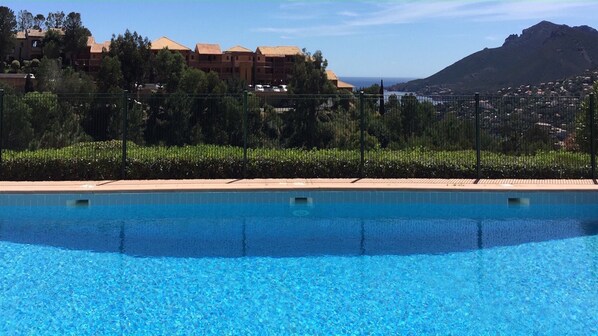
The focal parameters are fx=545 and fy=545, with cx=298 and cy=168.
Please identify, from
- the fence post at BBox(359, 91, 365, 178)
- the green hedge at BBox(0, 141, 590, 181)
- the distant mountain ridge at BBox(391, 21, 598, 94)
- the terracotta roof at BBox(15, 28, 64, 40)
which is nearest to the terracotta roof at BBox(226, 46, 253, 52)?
the distant mountain ridge at BBox(391, 21, 598, 94)

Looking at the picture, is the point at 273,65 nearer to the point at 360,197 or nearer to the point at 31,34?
the point at 31,34

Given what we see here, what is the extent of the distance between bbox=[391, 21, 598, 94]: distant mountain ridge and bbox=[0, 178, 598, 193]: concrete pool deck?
54178mm

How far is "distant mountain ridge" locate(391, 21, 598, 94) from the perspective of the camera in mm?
66375

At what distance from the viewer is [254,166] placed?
1027 cm

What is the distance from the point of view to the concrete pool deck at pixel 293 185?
8883mm

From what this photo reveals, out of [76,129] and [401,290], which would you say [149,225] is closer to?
[401,290]

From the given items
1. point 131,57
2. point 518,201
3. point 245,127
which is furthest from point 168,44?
point 518,201

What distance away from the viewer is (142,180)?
9984 mm

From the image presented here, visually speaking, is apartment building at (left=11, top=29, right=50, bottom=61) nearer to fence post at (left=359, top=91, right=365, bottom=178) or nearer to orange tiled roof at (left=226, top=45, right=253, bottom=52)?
orange tiled roof at (left=226, top=45, right=253, bottom=52)

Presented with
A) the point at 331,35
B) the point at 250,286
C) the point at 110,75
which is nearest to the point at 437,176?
the point at 250,286

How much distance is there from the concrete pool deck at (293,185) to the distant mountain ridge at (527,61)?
54178mm

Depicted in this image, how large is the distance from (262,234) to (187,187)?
217cm

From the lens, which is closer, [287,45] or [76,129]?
[76,129]

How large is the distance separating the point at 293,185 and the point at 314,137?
121 inches
